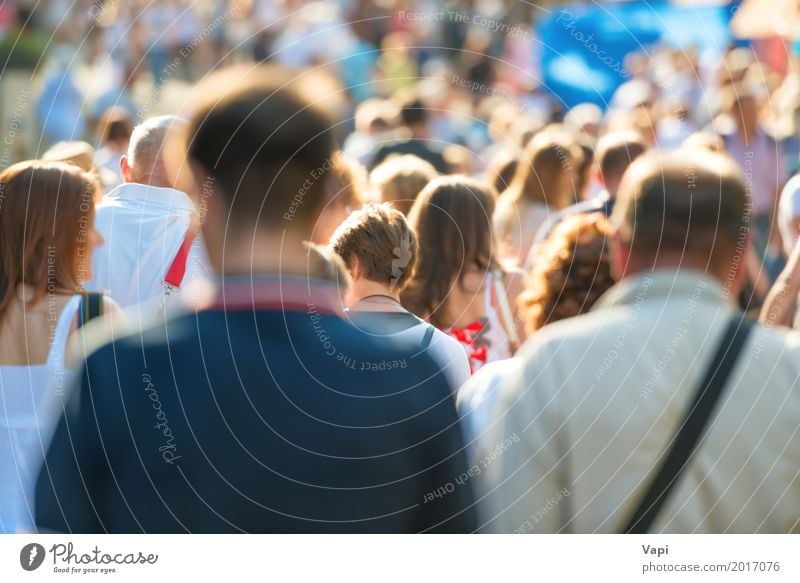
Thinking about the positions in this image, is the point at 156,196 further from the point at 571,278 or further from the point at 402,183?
the point at 571,278

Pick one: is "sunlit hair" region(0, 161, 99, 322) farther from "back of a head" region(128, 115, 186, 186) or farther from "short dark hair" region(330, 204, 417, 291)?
"short dark hair" region(330, 204, 417, 291)

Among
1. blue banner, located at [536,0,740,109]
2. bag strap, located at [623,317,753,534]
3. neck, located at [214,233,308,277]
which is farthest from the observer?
blue banner, located at [536,0,740,109]

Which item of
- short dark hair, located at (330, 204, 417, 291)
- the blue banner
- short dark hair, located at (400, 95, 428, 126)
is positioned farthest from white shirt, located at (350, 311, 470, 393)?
short dark hair, located at (400, 95, 428, 126)

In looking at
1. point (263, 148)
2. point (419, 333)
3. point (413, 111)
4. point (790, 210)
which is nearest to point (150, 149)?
point (419, 333)

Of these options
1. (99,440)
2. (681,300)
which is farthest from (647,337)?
(99,440)

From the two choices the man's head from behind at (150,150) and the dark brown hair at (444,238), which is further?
the dark brown hair at (444,238)

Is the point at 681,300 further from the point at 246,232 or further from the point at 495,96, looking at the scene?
the point at 495,96

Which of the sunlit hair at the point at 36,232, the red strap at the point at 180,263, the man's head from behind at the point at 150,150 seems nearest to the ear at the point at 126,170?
the man's head from behind at the point at 150,150

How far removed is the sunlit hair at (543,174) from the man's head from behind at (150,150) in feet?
5.38

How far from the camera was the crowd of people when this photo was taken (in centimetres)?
204

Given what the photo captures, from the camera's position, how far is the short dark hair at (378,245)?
3.31m

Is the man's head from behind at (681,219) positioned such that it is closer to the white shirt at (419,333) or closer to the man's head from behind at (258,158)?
the white shirt at (419,333)

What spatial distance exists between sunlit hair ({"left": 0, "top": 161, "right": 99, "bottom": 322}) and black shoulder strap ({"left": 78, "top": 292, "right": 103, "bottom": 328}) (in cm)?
6

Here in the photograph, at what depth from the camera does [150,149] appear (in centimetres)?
363
